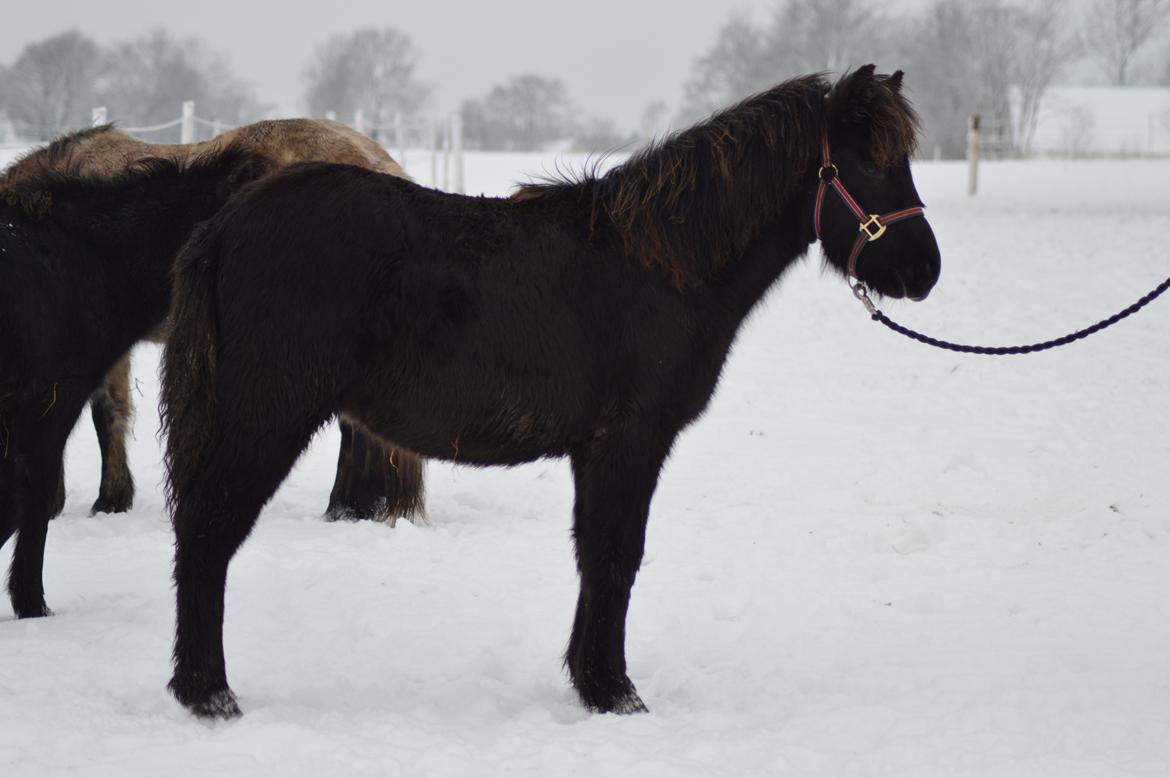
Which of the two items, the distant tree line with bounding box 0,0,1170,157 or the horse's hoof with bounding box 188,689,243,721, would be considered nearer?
the horse's hoof with bounding box 188,689,243,721

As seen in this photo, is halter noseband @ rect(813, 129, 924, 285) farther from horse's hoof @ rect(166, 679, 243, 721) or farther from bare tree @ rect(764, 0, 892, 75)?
bare tree @ rect(764, 0, 892, 75)

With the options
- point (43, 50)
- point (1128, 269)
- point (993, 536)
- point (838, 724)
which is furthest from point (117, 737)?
point (43, 50)

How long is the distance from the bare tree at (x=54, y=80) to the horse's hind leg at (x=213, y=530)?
39.3 m

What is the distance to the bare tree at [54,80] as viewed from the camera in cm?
4062

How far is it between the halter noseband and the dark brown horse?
0.01m

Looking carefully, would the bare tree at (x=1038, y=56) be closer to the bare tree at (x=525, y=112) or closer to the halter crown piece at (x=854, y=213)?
the bare tree at (x=525, y=112)

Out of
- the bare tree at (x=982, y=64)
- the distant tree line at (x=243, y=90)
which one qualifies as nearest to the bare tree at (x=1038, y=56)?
the bare tree at (x=982, y=64)

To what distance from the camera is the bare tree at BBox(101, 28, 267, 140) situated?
51.0m

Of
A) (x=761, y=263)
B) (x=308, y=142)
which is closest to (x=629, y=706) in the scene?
(x=761, y=263)

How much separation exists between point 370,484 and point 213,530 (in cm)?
277

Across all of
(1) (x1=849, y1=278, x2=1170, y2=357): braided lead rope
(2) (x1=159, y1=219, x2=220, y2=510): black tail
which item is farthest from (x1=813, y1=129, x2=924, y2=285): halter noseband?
(2) (x1=159, y1=219, x2=220, y2=510): black tail

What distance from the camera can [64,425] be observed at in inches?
174

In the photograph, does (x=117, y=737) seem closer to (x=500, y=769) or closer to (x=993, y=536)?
(x=500, y=769)

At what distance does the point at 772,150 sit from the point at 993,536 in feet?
10.1
